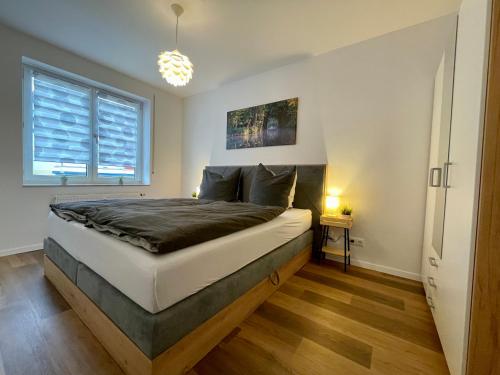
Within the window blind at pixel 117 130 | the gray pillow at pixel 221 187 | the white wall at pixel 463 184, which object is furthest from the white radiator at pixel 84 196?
the white wall at pixel 463 184

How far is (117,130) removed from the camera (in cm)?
334

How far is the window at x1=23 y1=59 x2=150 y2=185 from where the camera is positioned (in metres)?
2.57

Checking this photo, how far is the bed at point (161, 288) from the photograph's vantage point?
0.86 metres

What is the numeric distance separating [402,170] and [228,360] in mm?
2247

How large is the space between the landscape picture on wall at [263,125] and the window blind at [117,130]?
1.68m

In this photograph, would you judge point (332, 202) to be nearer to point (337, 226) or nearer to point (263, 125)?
Answer: point (337, 226)

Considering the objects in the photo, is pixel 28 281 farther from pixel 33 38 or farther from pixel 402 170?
pixel 402 170

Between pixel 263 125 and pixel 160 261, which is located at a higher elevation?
pixel 263 125

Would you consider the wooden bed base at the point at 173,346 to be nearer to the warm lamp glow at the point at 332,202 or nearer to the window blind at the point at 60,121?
the warm lamp glow at the point at 332,202

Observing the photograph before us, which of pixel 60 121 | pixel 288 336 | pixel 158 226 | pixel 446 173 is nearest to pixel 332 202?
pixel 446 173

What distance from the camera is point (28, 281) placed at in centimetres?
177

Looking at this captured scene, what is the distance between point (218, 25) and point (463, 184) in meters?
2.43

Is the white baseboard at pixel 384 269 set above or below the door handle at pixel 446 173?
below

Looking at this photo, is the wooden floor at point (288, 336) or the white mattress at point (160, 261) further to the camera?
the wooden floor at point (288, 336)
